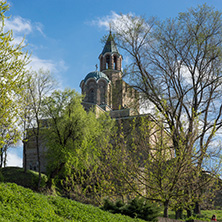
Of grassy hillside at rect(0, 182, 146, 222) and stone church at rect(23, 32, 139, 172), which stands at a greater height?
stone church at rect(23, 32, 139, 172)

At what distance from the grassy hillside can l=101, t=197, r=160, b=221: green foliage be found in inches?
25.2

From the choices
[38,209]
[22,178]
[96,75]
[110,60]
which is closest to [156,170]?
[38,209]

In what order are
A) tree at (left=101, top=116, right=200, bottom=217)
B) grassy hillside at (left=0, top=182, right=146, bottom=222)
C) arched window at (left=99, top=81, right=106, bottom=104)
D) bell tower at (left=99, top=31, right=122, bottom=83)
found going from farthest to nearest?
bell tower at (left=99, top=31, right=122, bottom=83), arched window at (left=99, top=81, right=106, bottom=104), tree at (left=101, top=116, right=200, bottom=217), grassy hillside at (left=0, top=182, right=146, bottom=222)

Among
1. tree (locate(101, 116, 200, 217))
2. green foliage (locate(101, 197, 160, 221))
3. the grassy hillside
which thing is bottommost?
green foliage (locate(101, 197, 160, 221))

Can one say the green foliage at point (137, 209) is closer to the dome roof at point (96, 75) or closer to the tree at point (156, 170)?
the tree at point (156, 170)

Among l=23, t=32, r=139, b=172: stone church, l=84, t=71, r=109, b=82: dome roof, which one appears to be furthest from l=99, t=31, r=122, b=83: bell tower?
l=84, t=71, r=109, b=82: dome roof

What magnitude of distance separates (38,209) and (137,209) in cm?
426

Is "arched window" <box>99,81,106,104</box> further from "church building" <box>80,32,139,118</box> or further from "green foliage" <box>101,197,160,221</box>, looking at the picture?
"green foliage" <box>101,197,160,221</box>

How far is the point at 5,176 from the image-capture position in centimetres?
2395

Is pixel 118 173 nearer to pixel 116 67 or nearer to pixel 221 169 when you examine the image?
pixel 221 169

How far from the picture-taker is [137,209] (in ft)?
34.7

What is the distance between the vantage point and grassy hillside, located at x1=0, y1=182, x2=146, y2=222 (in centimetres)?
679

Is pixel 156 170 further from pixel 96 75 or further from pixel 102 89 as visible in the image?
pixel 96 75

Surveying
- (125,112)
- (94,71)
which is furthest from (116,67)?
(125,112)
